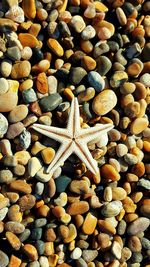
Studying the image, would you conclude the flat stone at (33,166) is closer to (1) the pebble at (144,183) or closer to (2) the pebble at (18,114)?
(2) the pebble at (18,114)

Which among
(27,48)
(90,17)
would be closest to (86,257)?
(27,48)

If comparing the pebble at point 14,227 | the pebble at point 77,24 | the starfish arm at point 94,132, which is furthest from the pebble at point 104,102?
the pebble at point 14,227

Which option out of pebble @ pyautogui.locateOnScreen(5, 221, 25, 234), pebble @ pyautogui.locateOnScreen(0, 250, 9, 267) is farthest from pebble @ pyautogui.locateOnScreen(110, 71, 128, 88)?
pebble @ pyautogui.locateOnScreen(0, 250, 9, 267)

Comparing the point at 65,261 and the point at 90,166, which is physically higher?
the point at 90,166

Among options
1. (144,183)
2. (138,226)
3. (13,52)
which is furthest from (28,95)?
(138,226)

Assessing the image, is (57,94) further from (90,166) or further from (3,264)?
(3,264)

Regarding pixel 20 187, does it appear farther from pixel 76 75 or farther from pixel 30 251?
pixel 76 75

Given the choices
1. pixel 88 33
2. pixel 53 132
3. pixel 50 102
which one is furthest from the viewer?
pixel 88 33

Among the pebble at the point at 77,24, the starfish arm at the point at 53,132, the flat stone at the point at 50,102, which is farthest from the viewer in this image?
the pebble at the point at 77,24
